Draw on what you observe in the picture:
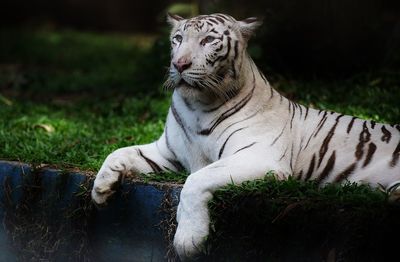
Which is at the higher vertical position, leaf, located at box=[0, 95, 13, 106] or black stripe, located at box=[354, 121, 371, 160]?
black stripe, located at box=[354, 121, 371, 160]

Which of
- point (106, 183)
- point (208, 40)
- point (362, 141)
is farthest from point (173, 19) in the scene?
point (362, 141)

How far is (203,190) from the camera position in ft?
12.9

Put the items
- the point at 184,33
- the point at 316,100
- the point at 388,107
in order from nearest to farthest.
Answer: the point at 184,33 → the point at 388,107 → the point at 316,100

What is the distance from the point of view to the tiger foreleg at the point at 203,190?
3824 millimetres

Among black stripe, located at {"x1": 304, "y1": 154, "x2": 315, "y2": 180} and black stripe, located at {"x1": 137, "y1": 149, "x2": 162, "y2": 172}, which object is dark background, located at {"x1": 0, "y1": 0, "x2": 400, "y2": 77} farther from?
black stripe, located at {"x1": 304, "y1": 154, "x2": 315, "y2": 180}

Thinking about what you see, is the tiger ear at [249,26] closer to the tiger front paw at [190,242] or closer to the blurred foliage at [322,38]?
the tiger front paw at [190,242]

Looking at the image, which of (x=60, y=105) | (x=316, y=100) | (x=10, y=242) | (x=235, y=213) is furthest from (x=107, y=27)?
(x=235, y=213)

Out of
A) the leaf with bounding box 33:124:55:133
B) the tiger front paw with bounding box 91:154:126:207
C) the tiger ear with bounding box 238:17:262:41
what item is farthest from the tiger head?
the leaf with bounding box 33:124:55:133

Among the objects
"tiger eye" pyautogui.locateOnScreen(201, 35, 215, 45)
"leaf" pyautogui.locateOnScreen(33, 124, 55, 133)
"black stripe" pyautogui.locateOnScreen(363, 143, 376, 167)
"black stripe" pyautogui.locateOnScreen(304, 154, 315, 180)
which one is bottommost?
"leaf" pyautogui.locateOnScreen(33, 124, 55, 133)

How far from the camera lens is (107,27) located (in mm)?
15141

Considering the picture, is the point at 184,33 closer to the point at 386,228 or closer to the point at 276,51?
the point at 386,228

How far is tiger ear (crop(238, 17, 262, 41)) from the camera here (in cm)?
452

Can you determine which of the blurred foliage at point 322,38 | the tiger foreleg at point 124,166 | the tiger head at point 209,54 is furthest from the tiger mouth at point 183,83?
the blurred foliage at point 322,38

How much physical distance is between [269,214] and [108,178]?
0.98 m
